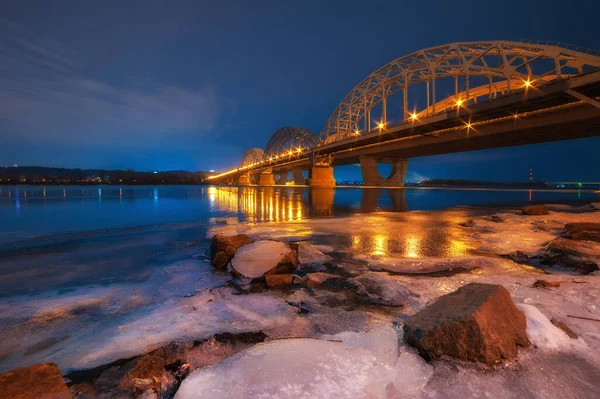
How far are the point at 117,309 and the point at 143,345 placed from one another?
1494 mm

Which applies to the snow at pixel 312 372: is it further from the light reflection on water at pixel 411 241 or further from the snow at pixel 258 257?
the light reflection on water at pixel 411 241

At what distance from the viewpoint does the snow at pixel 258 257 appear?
591 centimetres

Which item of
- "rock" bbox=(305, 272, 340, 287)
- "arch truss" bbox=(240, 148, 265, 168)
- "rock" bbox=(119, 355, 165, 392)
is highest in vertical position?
"arch truss" bbox=(240, 148, 265, 168)

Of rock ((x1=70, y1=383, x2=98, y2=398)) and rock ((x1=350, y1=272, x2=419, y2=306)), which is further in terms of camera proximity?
rock ((x1=350, y1=272, x2=419, y2=306))

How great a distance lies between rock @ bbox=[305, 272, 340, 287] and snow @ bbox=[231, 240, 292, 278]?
81cm

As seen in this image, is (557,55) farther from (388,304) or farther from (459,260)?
(388,304)

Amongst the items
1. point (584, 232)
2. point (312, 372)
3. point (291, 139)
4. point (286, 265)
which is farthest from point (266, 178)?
point (312, 372)

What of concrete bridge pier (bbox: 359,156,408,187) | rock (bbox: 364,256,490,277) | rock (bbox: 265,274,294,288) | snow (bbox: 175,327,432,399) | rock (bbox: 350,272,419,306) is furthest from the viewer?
concrete bridge pier (bbox: 359,156,408,187)

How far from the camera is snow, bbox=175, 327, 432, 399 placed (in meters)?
2.48

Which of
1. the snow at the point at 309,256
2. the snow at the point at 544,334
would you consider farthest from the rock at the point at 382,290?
the snow at the point at 544,334

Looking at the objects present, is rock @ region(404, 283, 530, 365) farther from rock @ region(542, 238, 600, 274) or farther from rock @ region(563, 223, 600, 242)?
rock @ region(563, 223, 600, 242)

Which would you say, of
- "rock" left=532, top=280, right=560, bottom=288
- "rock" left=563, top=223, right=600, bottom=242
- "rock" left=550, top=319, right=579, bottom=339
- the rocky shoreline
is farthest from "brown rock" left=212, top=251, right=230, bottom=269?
"rock" left=563, top=223, right=600, bottom=242

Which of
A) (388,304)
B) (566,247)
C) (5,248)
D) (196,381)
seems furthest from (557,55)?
(5,248)

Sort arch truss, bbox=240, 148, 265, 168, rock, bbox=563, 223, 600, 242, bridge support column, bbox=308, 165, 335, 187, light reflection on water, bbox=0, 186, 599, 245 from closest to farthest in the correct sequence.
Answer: rock, bbox=563, 223, 600, 242 < light reflection on water, bbox=0, 186, 599, 245 < bridge support column, bbox=308, 165, 335, 187 < arch truss, bbox=240, 148, 265, 168
